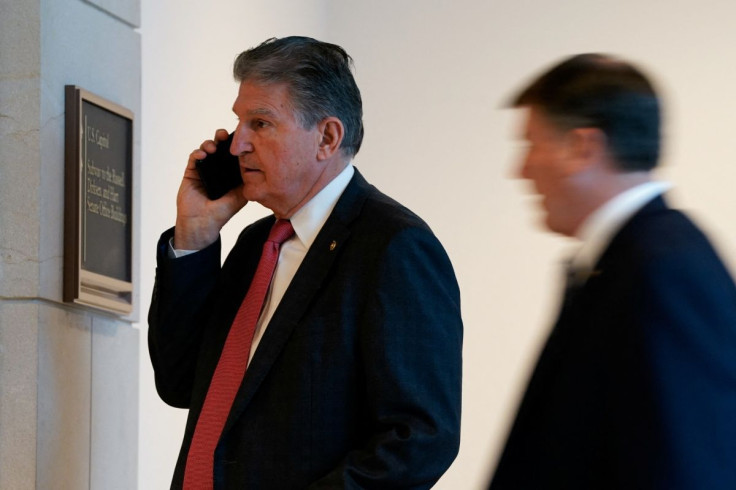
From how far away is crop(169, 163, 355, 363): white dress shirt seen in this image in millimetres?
3162

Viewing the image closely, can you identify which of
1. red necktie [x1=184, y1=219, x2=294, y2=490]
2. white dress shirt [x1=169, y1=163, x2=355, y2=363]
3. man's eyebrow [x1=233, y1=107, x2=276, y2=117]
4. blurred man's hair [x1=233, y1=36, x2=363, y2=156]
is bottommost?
red necktie [x1=184, y1=219, x2=294, y2=490]

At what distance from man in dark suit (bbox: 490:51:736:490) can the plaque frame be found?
1620 millimetres

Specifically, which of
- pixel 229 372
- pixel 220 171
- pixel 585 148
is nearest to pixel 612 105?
pixel 585 148

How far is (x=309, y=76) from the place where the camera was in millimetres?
3191

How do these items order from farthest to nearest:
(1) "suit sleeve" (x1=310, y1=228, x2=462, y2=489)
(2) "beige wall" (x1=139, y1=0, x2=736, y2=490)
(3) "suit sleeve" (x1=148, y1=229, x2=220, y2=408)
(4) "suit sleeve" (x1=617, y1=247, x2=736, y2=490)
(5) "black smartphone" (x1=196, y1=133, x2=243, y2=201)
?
1. (2) "beige wall" (x1=139, y1=0, x2=736, y2=490)
2. (5) "black smartphone" (x1=196, y1=133, x2=243, y2=201)
3. (3) "suit sleeve" (x1=148, y1=229, x2=220, y2=408)
4. (1) "suit sleeve" (x1=310, y1=228, x2=462, y2=489)
5. (4) "suit sleeve" (x1=617, y1=247, x2=736, y2=490)

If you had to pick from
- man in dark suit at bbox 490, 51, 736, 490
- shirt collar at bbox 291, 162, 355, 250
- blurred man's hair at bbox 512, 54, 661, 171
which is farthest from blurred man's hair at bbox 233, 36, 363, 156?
blurred man's hair at bbox 512, 54, 661, 171

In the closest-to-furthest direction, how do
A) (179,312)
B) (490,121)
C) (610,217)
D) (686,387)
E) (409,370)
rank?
(686,387) → (610,217) → (409,370) → (179,312) → (490,121)

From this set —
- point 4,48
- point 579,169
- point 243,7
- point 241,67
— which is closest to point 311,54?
point 241,67

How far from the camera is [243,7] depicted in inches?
207

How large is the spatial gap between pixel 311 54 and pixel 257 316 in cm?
64

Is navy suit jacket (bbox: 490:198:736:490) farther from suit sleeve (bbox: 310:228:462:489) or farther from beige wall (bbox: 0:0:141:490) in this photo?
beige wall (bbox: 0:0:141:490)

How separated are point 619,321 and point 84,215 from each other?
199 cm

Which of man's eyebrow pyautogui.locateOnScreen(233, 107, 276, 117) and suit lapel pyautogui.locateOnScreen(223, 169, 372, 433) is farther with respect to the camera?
man's eyebrow pyautogui.locateOnScreen(233, 107, 276, 117)

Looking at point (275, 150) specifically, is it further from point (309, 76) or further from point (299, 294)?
point (299, 294)
